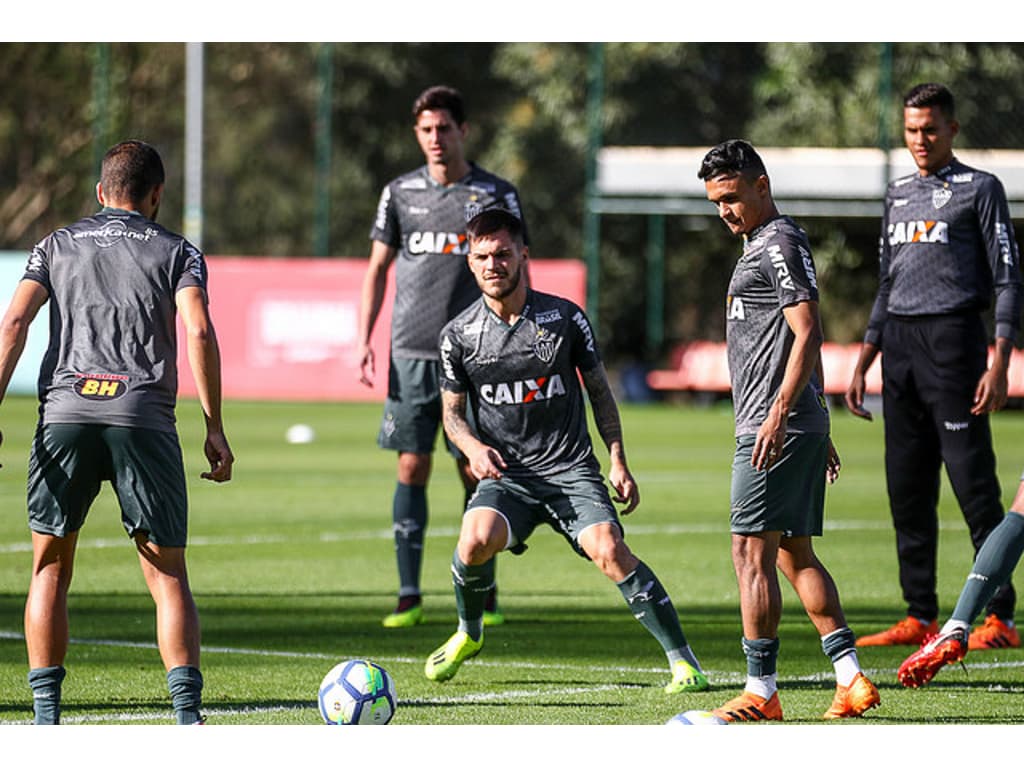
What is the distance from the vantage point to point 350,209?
46.2m

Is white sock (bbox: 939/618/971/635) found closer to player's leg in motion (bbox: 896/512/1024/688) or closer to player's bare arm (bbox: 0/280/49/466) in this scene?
player's leg in motion (bbox: 896/512/1024/688)

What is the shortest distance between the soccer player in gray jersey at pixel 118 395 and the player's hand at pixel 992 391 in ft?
11.2

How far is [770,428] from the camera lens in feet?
20.7

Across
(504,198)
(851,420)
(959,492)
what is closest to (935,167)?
(959,492)

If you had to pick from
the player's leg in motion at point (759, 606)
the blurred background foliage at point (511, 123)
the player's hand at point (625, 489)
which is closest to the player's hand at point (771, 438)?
the player's leg in motion at point (759, 606)

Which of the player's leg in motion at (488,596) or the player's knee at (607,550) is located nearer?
the player's knee at (607,550)

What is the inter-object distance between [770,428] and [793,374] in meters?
0.20

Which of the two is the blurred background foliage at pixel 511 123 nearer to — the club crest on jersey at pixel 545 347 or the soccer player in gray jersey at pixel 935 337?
the soccer player in gray jersey at pixel 935 337

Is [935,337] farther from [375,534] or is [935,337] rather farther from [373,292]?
[375,534]

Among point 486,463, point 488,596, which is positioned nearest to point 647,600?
point 486,463

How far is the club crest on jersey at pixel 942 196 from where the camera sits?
8375mm

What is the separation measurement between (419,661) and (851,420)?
70.0ft

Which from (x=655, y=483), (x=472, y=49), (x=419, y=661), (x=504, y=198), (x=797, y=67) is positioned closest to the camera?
(x=419, y=661)
